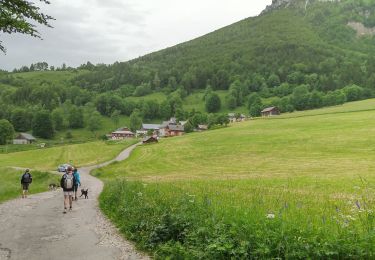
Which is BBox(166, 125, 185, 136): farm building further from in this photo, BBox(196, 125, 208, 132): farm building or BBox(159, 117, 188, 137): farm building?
BBox(196, 125, 208, 132): farm building

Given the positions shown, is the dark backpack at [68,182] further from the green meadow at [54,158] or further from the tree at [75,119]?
the tree at [75,119]

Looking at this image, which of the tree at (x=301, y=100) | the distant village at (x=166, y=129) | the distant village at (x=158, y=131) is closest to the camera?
the distant village at (x=158, y=131)

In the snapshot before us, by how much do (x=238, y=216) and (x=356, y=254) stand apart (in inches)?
140

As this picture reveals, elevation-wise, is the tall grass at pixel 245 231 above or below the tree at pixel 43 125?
below

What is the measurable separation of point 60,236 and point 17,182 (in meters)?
39.5

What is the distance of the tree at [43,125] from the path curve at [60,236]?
14703 centimetres

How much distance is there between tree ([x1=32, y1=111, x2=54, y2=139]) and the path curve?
147 metres

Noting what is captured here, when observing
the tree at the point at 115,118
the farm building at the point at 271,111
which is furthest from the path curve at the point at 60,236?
the tree at the point at 115,118

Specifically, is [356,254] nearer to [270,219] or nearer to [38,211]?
[270,219]

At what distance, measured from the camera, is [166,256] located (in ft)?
37.2

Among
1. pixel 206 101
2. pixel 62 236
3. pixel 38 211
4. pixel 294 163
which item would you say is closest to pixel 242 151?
pixel 294 163

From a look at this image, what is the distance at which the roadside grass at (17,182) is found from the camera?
3384 cm

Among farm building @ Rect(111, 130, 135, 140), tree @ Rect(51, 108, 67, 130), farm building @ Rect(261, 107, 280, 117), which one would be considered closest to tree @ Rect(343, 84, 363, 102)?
farm building @ Rect(261, 107, 280, 117)

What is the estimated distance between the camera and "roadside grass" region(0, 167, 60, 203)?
33.8 m
